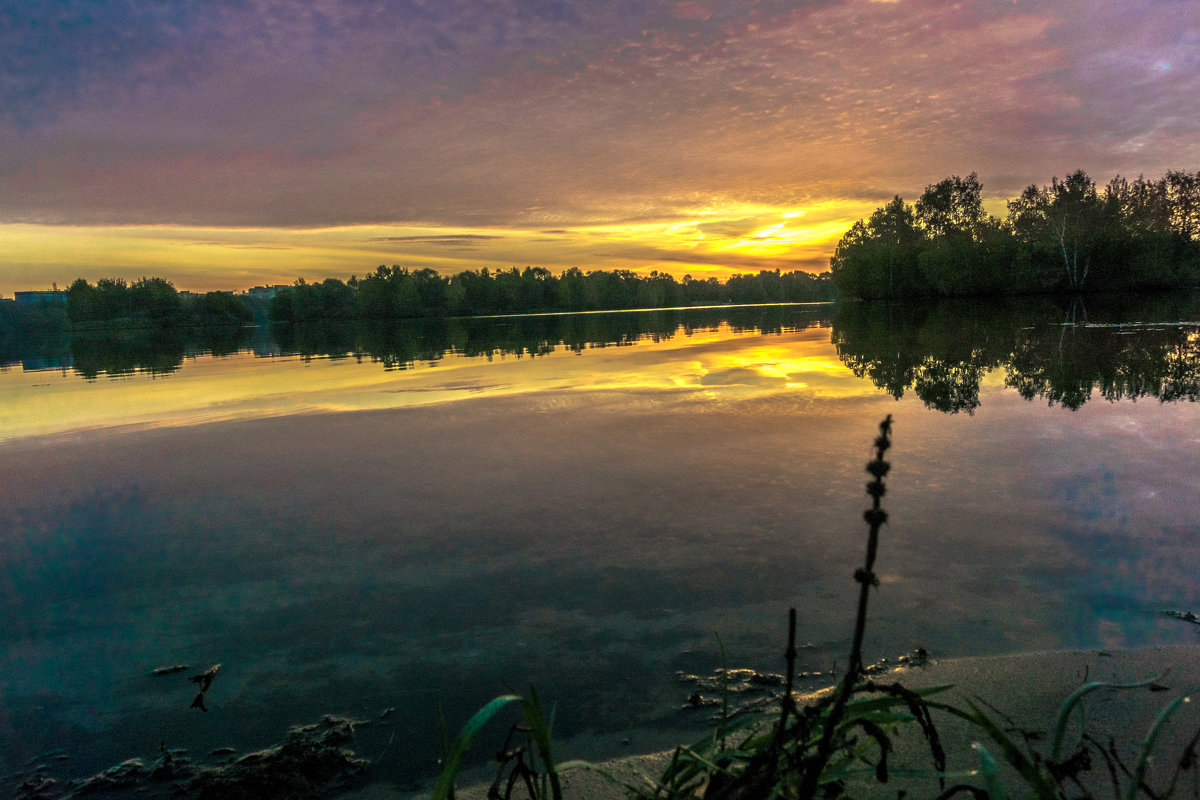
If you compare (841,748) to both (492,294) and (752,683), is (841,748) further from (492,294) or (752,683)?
(492,294)

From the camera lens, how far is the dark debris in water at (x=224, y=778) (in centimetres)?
278

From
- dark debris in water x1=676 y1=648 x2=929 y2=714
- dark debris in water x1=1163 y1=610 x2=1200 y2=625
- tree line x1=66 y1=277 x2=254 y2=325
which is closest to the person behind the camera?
dark debris in water x1=676 y1=648 x2=929 y2=714

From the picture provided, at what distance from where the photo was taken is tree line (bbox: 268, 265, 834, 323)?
116938mm

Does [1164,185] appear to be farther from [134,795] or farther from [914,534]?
[134,795]

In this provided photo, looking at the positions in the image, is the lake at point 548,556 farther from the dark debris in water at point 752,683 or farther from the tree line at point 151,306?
the tree line at point 151,306

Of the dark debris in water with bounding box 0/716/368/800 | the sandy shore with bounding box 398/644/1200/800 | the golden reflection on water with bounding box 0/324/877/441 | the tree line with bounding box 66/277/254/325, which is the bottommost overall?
the dark debris in water with bounding box 0/716/368/800

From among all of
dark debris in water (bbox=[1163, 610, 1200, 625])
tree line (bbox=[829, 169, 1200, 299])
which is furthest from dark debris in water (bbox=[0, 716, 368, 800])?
tree line (bbox=[829, 169, 1200, 299])

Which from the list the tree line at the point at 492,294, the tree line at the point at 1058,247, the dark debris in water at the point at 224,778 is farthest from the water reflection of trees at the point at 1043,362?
the tree line at the point at 492,294

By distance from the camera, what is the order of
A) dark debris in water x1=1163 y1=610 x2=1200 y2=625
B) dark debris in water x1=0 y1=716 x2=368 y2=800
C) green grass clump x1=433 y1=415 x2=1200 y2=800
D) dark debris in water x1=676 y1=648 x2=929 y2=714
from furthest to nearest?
dark debris in water x1=1163 y1=610 x2=1200 y2=625 → dark debris in water x1=676 y1=648 x2=929 y2=714 → dark debris in water x1=0 y1=716 x2=368 y2=800 → green grass clump x1=433 y1=415 x2=1200 y2=800

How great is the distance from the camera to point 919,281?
69.2 meters

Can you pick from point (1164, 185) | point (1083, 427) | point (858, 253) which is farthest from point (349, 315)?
point (1083, 427)

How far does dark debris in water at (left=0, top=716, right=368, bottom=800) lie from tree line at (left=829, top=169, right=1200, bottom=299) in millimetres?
69116

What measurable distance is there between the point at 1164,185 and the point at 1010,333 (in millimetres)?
58084

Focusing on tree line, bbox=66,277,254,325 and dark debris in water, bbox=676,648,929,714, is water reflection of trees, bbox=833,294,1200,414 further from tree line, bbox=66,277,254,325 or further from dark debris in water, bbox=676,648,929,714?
tree line, bbox=66,277,254,325
